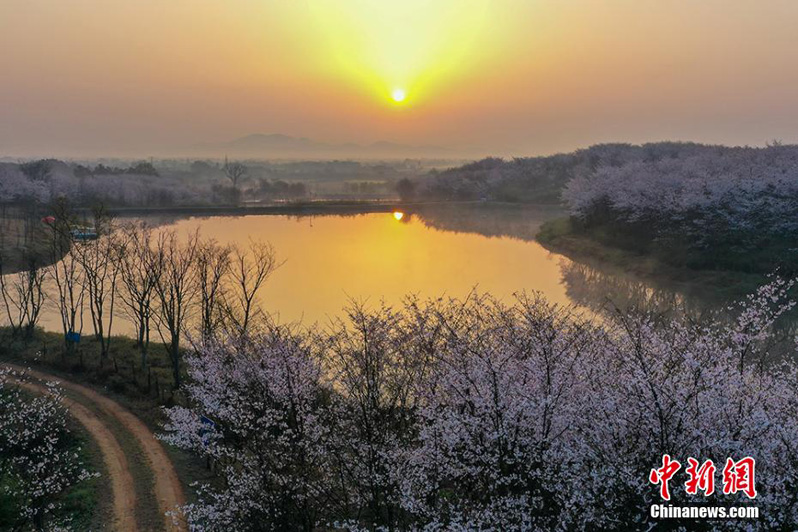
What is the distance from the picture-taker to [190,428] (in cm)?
1493

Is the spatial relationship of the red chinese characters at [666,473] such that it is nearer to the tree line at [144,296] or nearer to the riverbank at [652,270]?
the tree line at [144,296]

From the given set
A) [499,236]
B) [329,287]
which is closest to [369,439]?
[329,287]

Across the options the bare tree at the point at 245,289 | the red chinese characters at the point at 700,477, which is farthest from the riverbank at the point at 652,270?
the red chinese characters at the point at 700,477

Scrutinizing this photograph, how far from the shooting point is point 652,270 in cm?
3709

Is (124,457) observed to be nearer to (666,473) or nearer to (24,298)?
(666,473)

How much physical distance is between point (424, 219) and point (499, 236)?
17.7 m

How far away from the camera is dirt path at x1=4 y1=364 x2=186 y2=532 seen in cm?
1273

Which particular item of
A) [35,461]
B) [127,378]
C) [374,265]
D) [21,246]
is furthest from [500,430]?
[21,246]

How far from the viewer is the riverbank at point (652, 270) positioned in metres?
31.8

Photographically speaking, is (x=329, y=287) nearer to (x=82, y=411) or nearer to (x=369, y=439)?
(x=82, y=411)

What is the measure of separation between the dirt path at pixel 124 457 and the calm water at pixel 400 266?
920 cm

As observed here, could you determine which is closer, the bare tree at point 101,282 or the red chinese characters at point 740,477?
the red chinese characters at point 740,477

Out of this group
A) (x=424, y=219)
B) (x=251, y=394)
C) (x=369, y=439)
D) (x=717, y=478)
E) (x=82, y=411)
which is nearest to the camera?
(x=717, y=478)

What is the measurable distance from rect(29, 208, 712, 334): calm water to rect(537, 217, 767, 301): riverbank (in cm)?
153
